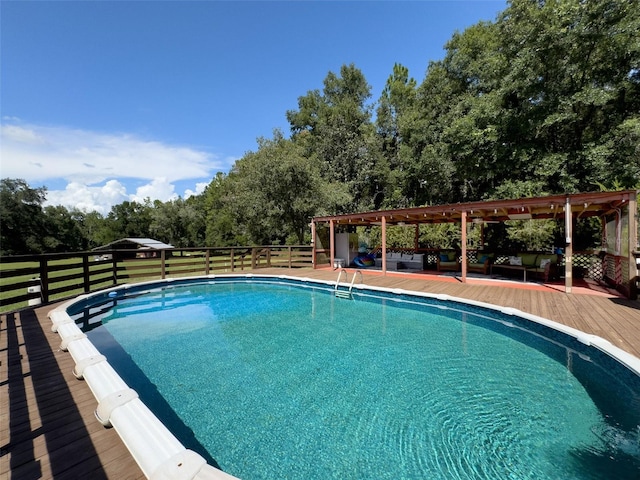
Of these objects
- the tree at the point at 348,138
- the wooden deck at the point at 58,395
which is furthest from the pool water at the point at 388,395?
the tree at the point at 348,138

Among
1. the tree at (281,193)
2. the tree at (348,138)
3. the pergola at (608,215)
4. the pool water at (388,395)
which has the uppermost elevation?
the tree at (348,138)

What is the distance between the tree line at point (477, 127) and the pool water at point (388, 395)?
10053mm

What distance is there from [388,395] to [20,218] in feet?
154

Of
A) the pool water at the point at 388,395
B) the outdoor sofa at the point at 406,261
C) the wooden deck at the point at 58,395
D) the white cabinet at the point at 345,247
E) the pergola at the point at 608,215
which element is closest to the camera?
the wooden deck at the point at 58,395

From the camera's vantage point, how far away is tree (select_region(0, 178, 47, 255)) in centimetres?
3278

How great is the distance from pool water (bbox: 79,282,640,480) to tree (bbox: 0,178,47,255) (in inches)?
1570

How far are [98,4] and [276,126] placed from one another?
45.8ft

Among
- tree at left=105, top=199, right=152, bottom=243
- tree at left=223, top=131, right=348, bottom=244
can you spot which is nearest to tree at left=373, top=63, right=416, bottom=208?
tree at left=223, top=131, right=348, bottom=244

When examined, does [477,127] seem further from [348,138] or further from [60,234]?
[60,234]

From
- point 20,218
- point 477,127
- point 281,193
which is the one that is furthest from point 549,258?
point 20,218

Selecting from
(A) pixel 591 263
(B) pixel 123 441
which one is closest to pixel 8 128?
(B) pixel 123 441

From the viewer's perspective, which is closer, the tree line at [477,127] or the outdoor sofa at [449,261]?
the outdoor sofa at [449,261]

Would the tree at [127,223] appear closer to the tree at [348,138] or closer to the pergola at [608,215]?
the tree at [348,138]

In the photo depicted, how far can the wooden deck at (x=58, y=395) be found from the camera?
193 centimetres
